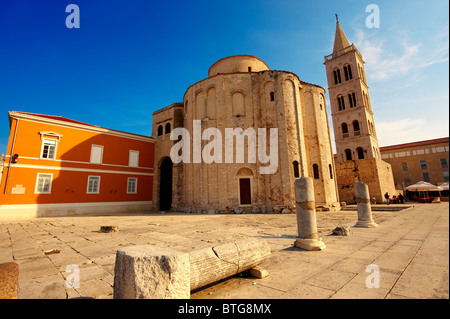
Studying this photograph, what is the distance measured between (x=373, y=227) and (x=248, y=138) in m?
10.9

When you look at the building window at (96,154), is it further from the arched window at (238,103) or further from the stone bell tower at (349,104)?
the stone bell tower at (349,104)

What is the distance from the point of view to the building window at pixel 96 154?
17995 millimetres

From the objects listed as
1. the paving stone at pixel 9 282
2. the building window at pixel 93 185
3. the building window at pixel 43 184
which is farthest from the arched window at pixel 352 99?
the paving stone at pixel 9 282

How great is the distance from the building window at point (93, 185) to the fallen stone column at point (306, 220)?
58.8ft

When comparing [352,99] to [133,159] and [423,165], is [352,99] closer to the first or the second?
[423,165]

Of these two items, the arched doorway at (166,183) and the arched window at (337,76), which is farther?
the arched window at (337,76)

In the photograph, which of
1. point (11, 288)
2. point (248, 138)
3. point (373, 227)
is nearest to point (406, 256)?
point (373, 227)

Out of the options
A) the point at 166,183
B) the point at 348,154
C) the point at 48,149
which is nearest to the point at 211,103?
the point at 166,183

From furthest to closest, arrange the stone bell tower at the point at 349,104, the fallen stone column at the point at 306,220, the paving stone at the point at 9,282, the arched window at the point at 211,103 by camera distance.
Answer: the stone bell tower at the point at 349,104 → the arched window at the point at 211,103 → the fallen stone column at the point at 306,220 → the paving stone at the point at 9,282

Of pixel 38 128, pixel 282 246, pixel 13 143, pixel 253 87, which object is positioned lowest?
pixel 282 246
